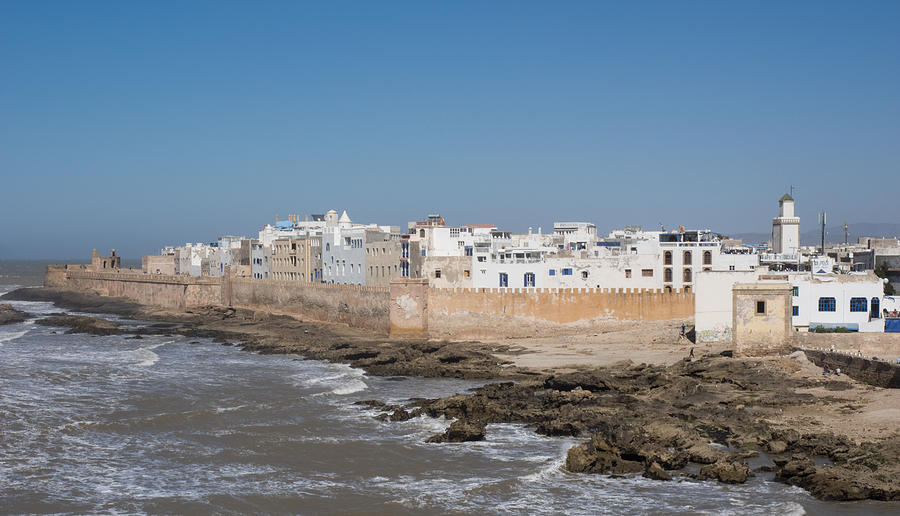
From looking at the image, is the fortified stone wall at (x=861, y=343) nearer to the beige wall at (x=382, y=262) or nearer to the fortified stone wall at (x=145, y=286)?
the beige wall at (x=382, y=262)

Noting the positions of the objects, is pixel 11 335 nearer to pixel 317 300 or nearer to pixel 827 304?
pixel 317 300

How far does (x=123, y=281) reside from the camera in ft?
239

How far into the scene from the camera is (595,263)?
40969mm

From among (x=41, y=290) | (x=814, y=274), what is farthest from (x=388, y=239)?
(x=41, y=290)

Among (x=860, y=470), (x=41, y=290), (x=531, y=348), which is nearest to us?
(x=860, y=470)

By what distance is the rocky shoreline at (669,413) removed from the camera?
54.6 ft

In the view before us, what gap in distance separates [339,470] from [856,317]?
18767mm

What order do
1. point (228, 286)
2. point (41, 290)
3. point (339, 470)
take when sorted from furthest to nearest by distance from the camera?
point (41, 290)
point (228, 286)
point (339, 470)

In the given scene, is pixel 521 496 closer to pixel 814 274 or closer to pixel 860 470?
pixel 860 470

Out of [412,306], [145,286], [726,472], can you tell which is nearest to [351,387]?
[412,306]

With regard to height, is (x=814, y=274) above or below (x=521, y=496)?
above

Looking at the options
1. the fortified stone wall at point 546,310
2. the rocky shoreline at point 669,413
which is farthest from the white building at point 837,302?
the fortified stone wall at point 546,310

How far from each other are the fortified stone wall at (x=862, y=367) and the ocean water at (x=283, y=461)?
23.5 feet

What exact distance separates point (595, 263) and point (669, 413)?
65.9ft
